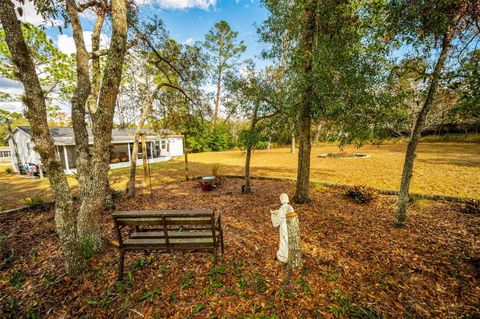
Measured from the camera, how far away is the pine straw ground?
2.65 meters

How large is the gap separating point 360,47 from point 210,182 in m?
6.81

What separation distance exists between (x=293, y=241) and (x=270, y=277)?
69 cm

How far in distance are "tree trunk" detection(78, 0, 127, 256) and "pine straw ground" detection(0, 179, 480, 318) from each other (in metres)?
0.67

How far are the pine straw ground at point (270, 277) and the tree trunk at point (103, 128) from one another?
0.67 metres

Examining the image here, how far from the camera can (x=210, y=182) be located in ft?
28.1

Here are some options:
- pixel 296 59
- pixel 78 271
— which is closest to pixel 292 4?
pixel 296 59

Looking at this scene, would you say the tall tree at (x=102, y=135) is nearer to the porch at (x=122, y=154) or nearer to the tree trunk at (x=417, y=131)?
the tree trunk at (x=417, y=131)

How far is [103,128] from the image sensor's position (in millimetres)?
3412

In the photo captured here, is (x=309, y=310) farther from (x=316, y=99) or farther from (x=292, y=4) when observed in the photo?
(x=292, y=4)

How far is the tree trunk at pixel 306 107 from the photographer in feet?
16.1

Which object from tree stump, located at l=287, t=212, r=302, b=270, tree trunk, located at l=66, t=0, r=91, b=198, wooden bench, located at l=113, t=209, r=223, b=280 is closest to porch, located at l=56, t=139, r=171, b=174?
tree trunk, located at l=66, t=0, r=91, b=198

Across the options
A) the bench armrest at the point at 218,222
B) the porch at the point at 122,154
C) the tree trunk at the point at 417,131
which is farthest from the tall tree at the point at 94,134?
the porch at the point at 122,154

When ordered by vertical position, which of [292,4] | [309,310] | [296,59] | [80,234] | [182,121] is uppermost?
[292,4]

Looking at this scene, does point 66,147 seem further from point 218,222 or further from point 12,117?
point 218,222
